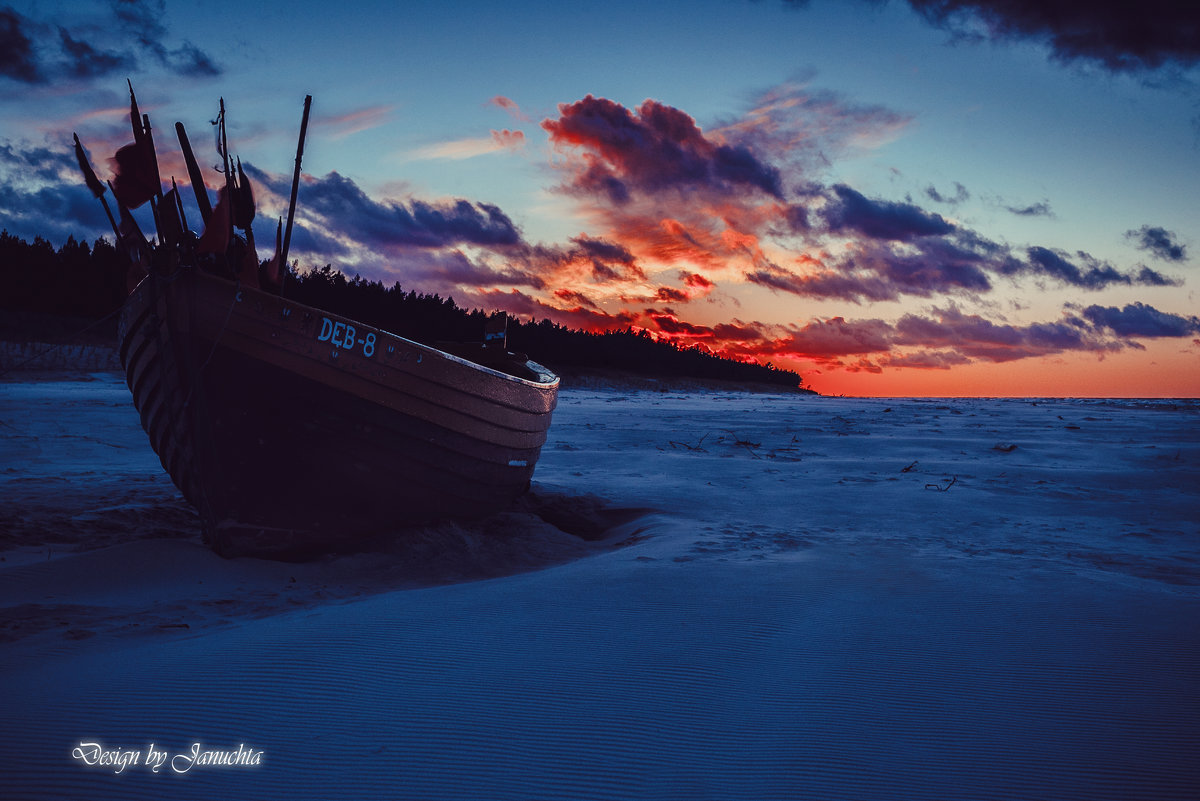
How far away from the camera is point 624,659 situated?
253 cm

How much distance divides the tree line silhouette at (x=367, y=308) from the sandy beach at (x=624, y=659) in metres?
20.2

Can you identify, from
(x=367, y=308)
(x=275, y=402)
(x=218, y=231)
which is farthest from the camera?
(x=367, y=308)

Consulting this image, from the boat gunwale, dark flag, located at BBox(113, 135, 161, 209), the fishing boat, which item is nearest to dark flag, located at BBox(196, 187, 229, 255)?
the fishing boat

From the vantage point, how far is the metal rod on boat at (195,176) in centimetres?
498

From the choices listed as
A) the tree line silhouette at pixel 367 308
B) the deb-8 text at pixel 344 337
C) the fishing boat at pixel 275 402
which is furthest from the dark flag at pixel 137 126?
the tree line silhouette at pixel 367 308

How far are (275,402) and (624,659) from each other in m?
3.06

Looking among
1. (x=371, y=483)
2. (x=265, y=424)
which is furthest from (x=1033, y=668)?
(x=265, y=424)

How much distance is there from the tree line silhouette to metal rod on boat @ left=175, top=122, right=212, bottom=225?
17.9 m

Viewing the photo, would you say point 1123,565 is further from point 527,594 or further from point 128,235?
point 128,235

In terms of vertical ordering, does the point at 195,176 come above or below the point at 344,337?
above

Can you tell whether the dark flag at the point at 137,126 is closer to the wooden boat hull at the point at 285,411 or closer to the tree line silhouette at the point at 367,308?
the wooden boat hull at the point at 285,411

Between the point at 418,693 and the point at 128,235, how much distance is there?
4247mm

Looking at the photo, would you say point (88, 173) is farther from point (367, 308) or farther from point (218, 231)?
point (367, 308)

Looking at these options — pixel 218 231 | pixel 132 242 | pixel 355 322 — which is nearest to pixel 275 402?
pixel 355 322
